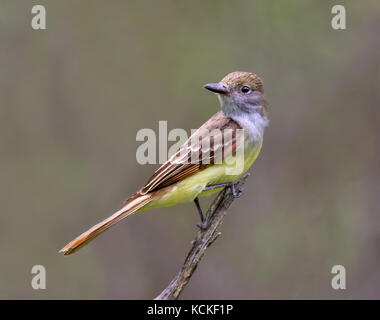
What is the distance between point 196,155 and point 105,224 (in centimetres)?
132

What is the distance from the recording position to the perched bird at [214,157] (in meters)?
6.53

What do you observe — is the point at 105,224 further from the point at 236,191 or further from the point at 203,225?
the point at 236,191

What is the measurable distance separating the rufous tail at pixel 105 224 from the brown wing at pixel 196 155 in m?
0.15

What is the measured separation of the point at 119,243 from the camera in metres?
10.3

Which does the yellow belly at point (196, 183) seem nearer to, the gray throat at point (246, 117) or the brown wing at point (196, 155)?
the brown wing at point (196, 155)

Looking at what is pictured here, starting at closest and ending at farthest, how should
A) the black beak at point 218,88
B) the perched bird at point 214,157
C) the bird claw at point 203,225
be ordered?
the bird claw at point 203,225
the perched bird at point 214,157
the black beak at point 218,88

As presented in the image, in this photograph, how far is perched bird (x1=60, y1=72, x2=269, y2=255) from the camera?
21.4 ft

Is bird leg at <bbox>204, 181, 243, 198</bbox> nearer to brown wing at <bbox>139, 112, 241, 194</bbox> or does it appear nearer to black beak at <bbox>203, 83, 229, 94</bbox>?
brown wing at <bbox>139, 112, 241, 194</bbox>

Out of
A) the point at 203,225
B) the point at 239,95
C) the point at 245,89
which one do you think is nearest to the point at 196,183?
the point at 203,225

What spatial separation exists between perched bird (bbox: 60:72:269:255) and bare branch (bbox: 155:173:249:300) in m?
0.09

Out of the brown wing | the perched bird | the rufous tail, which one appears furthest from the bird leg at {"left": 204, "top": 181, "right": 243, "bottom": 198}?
the rufous tail

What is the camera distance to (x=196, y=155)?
6.70m

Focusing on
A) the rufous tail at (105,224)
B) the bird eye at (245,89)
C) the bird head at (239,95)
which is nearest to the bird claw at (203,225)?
the rufous tail at (105,224)

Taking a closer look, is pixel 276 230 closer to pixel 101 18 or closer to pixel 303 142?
pixel 303 142
